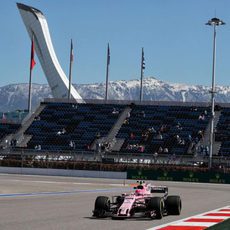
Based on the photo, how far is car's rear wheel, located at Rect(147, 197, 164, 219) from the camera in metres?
16.3

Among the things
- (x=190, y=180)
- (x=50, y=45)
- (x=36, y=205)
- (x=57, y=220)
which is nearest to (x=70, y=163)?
(x=190, y=180)

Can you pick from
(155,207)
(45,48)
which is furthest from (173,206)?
(45,48)

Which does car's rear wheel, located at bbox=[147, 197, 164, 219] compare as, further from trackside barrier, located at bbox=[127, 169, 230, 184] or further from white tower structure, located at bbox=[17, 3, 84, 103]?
white tower structure, located at bbox=[17, 3, 84, 103]

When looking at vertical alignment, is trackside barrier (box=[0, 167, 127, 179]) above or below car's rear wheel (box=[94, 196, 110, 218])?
above

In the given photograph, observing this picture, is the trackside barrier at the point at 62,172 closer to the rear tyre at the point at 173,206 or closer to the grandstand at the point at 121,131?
the grandstand at the point at 121,131

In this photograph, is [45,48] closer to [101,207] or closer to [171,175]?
[171,175]

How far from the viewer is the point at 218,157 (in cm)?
5909

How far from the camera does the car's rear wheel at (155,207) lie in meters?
16.3

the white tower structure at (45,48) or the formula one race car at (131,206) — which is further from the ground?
the white tower structure at (45,48)

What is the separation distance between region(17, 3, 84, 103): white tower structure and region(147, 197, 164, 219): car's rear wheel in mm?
83824

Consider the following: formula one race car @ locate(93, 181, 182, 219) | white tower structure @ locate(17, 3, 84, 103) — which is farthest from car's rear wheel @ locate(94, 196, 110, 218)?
white tower structure @ locate(17, 3, 84, 103)

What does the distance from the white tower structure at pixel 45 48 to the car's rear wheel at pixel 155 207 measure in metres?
83.8

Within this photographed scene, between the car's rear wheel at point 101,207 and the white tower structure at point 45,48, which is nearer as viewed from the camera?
the car's rear wheel at point 101,207

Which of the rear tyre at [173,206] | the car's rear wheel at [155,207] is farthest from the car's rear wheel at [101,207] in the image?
the rear tyre at [173,206]
